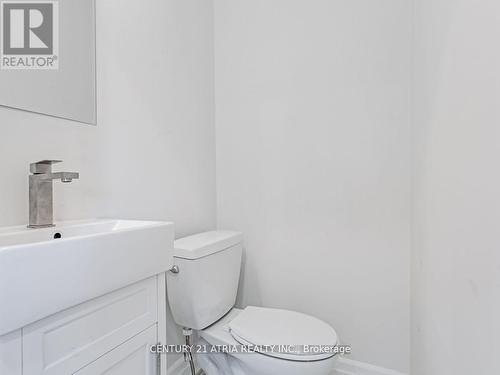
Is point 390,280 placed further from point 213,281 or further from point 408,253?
point 213,281

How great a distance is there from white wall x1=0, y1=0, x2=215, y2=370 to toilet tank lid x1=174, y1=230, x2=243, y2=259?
15 cm

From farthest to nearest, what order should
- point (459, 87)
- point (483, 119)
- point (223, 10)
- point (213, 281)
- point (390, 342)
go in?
point (223, 10) → point (390, 342) → point (213, 281) → point (459, 87) → point (483, 119)

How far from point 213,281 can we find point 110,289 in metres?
0.65

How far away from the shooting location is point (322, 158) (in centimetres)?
149

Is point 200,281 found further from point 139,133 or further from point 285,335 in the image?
Answer: point 139,133

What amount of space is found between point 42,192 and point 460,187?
1.04 meters

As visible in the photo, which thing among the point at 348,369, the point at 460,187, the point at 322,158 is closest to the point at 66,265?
the point at 460,187

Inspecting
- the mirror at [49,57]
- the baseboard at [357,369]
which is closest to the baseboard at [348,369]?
the baseboard at [357,369]

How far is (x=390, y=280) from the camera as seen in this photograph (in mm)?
1355

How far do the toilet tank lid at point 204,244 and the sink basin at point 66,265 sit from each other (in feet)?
1.04

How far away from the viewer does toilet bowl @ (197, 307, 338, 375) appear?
3.25ft

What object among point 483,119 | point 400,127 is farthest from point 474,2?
point 400,127

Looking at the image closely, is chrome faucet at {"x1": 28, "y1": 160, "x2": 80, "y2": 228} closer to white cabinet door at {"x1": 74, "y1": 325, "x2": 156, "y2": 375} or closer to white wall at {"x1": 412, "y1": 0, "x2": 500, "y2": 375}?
white cabinet door at {"x1": 74, "y1": 325, "x2": 156, "y2": 375}

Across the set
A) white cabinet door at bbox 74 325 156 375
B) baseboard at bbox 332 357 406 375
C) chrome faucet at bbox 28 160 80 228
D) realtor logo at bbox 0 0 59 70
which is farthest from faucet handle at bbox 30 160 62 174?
baseboard at bbox 332 357 406 375
